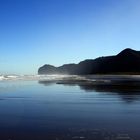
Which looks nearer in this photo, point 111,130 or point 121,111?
Answer: point 111,130

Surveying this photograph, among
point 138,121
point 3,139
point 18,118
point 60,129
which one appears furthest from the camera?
point 18,118

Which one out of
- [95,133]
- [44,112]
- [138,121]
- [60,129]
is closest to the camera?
[95,133]

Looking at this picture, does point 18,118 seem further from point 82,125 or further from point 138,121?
point 138,121

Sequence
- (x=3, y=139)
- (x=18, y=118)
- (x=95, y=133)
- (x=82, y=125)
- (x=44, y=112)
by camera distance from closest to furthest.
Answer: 1. (x=3, y=139)
2. (x=95, y=133)
3. (x=82, y=125)
4. (x=18, y=118)
5. (x=44, y=112)

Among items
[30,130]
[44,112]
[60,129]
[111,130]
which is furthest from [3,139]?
[44,112]

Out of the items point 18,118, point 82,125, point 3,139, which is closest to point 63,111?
point 18,118

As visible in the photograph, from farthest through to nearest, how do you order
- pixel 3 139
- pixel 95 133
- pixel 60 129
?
pixel 60 129 < pixel 95 133 < pixel 3 139

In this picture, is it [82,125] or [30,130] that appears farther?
[82,125]

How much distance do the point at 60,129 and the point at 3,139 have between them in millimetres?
2460

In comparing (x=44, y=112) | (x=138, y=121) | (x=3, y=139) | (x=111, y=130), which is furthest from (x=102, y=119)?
(x=3, y=139)

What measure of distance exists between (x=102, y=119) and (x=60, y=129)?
3051 mm

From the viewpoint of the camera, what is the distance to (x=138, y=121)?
13062 millimetres

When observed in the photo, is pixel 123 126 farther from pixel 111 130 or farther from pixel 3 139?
pixel 3 139

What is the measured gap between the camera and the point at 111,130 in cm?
1112
